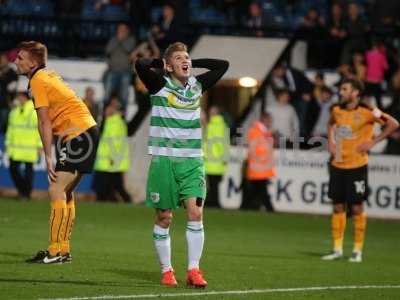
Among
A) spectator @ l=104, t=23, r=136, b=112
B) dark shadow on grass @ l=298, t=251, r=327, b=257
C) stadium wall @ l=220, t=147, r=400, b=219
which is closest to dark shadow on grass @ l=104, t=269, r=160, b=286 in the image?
dark shadow on grass @ l=298, t=251, r=327, b=257

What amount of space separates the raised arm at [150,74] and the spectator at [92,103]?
14.3 m

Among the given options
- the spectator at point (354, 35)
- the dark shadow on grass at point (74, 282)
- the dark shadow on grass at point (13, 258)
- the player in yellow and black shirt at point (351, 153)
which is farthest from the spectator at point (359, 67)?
the dark shadow on grass at point (74, 282)

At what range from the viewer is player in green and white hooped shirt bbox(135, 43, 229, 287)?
11.3 metres

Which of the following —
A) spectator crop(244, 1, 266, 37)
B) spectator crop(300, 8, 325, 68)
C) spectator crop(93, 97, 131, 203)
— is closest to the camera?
spectator crop(93, 97, 131, 203)

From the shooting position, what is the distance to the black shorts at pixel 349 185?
15.4 metres

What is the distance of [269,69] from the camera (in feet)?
87.8

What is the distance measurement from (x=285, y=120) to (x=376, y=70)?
6.74 feet

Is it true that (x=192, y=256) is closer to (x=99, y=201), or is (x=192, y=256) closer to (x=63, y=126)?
(x=63, y=126)

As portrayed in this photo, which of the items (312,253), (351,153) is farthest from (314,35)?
(351,153)

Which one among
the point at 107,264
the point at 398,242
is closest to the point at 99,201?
the point at 398,242

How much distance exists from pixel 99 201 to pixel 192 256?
13938 millimetres

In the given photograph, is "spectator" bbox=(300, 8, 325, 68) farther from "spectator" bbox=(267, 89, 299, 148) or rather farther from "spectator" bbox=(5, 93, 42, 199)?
"spectator" bbox=(5, 93, 42, 199)

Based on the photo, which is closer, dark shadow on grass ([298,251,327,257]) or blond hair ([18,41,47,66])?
blond hair ([18,41,47,66])

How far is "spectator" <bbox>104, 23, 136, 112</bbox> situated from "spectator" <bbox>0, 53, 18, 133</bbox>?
6.45ft
